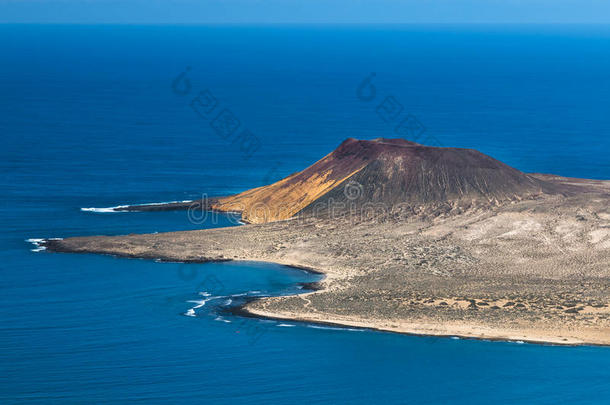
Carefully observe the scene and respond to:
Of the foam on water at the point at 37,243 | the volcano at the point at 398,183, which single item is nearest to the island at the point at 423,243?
the volcano at the point at 398,183

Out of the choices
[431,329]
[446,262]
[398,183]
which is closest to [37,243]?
[398,183]

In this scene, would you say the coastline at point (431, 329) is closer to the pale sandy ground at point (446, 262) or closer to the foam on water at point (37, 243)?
the pale sandy ground at point (446, 262)

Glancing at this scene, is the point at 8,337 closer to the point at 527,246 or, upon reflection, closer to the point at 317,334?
the point at 317,334

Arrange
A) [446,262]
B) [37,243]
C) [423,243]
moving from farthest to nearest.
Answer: [37,243], [423,243], [446,262]

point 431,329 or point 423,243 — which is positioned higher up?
point 423,243

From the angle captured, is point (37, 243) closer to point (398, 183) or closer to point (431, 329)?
point (398, 183)

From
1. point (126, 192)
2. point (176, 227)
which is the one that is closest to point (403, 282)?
point (176, 227)

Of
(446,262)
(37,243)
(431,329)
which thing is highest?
(37,243)
